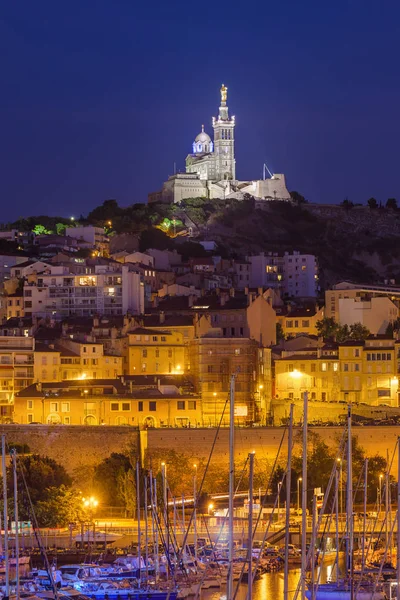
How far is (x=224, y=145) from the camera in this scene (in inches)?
5433

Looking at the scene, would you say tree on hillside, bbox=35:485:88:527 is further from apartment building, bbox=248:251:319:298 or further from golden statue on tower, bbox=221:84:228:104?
golden statue on tower, bbox=221:84:228:104

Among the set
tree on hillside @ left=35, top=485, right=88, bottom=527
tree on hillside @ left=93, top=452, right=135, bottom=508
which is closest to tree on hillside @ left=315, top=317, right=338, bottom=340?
tree on hillside @ left=93, top=452, right=135, bottom=508

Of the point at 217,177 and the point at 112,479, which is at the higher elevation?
the point at 217,177

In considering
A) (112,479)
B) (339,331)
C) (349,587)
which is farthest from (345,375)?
(349,587)

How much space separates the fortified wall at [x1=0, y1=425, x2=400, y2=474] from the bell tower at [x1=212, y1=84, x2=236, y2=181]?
255 ft

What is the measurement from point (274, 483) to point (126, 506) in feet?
20.2

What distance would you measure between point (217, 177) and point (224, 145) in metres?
4.49

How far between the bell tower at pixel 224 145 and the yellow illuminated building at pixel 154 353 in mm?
66312

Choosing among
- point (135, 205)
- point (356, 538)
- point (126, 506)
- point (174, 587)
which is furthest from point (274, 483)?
point (135, 205)

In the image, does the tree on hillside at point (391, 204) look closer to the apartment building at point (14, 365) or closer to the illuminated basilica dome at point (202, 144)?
the illuminated basilica dome at point (202, 144)

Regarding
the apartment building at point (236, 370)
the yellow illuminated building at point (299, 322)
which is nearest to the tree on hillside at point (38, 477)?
the apartment building at point (236, 370)

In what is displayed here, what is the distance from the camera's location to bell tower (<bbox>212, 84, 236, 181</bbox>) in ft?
444

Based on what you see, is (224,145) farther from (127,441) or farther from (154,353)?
(127,441)

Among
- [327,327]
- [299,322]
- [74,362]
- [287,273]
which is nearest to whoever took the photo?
[74,362]
